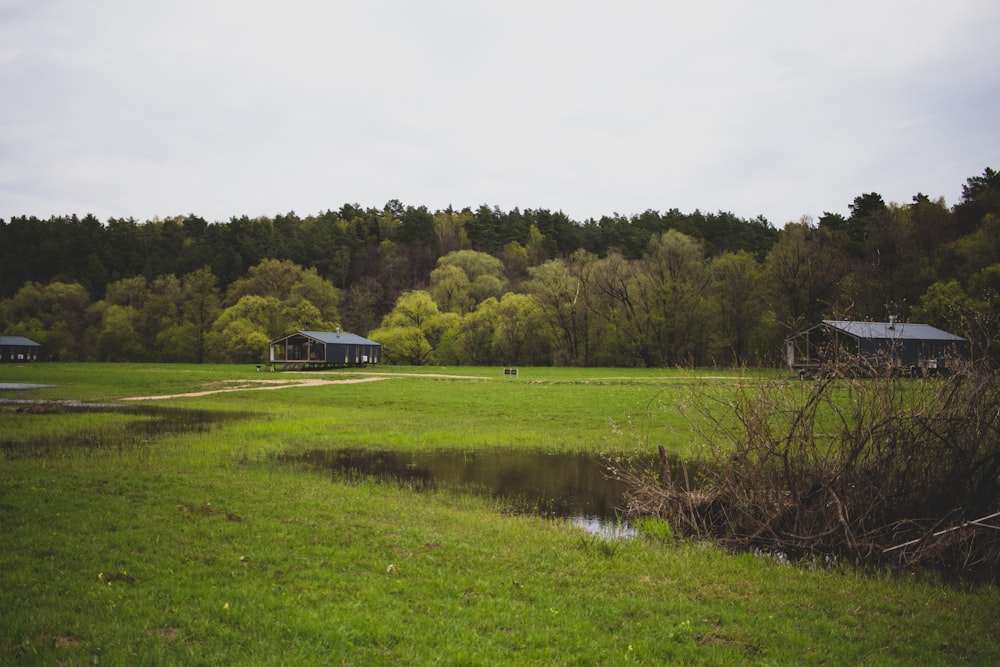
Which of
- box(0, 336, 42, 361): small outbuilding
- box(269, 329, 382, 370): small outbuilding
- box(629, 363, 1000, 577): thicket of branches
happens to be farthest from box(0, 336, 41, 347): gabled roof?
box(629, 363, 1000, 577): thicket of branches

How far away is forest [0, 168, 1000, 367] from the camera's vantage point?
6419 centimetres

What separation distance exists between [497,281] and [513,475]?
80060 mm

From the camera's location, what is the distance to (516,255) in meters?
117

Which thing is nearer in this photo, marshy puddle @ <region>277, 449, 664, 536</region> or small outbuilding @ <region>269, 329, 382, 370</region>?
marshy puddle @ <region>277, 449, 664, 536</region>

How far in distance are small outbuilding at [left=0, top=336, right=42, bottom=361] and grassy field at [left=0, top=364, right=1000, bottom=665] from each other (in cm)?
10112

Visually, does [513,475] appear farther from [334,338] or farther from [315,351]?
[334,338]

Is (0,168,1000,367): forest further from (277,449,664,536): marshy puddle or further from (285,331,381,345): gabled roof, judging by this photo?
(277,449,664,536): marshy puddle

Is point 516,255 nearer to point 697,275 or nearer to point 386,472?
point 697,275

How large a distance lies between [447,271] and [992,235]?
215 ft

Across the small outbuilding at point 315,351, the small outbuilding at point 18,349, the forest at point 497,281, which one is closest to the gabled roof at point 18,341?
the small outbuilding at point 18,349

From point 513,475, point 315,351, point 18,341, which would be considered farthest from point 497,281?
point 513,475

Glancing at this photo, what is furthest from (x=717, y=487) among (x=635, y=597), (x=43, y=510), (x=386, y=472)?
(x=43, y=510)

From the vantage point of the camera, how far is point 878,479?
1045cm

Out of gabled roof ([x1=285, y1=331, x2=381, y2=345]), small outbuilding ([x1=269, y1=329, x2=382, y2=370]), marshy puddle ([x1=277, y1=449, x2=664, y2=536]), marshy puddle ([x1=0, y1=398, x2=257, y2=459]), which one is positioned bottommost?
marshy puddle ([x1=277, y1=449, x2=664, y2=536])
